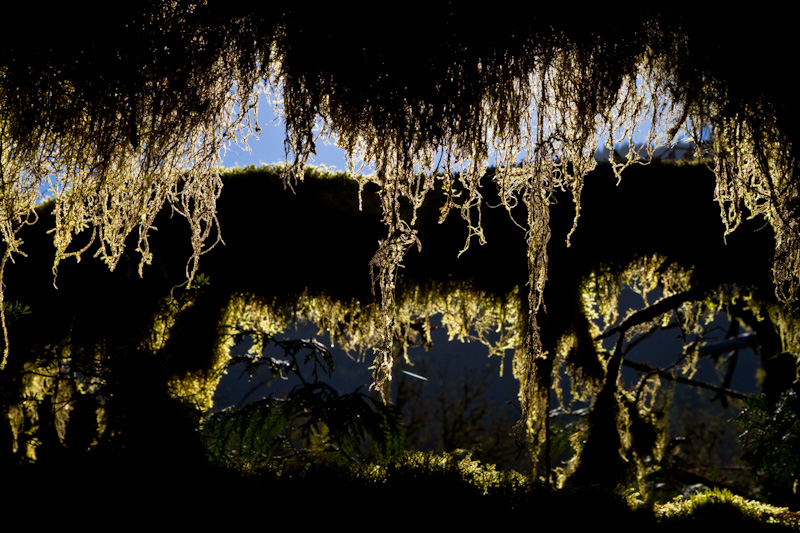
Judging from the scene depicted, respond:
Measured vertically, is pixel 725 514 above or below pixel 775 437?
below

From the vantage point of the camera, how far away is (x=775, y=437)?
290 centimetres

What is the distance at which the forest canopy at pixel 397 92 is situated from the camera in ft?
4.17

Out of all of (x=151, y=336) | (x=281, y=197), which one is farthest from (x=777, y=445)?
(x=151, y=336)

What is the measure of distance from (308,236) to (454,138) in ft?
6.12

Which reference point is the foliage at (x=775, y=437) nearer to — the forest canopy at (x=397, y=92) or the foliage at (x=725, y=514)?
the foliage at (x=725, y=514)

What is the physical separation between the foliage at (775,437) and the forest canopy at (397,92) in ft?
6.23

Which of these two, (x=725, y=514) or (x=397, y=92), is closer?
(x=397, y=92)

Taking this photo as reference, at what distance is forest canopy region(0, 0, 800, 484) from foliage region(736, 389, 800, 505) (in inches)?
74.8

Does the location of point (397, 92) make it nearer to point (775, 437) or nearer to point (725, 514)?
point (725, 514)

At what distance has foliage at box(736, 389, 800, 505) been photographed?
9.09ft

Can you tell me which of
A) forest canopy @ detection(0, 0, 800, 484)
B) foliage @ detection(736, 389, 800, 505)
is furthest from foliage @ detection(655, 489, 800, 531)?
forest canopy @ detection(0, 0, 800, 484)

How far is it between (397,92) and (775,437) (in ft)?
10.2

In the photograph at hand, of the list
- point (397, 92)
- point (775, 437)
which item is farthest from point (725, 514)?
point (397, 92)

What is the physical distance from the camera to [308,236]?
10.2ft
